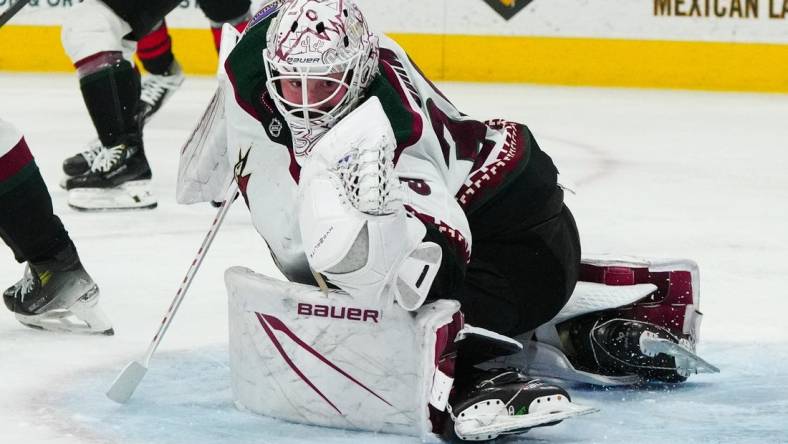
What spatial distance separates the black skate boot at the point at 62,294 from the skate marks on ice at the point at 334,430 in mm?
212

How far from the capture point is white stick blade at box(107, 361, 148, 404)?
2.00 metres

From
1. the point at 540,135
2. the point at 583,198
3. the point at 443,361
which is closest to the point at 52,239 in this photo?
the point at 443,361

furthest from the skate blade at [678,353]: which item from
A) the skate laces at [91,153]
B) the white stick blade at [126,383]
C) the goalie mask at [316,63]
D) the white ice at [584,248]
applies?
the skate laces at [91,153]

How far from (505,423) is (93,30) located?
6.74 ft

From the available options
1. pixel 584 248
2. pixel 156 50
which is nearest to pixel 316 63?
pixel 584 248

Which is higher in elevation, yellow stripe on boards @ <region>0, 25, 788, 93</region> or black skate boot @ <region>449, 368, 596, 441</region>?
black skate boot @ <region>449, 368, 596, 441</region>

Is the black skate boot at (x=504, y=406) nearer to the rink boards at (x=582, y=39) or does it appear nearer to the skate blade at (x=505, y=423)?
the skate blade at (x=505, y=423)

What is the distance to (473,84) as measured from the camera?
615cm

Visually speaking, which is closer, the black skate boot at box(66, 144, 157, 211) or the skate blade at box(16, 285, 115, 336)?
the skate blade at box(16, 285, 115, 336)

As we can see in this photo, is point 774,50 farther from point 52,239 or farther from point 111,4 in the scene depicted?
point 52,239

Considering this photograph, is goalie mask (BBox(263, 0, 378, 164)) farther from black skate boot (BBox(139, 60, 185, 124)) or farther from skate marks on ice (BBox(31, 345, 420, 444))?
black skate boot (BBox(139, 60, 185, 124))

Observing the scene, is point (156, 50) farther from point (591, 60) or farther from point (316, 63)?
point (316, 63)

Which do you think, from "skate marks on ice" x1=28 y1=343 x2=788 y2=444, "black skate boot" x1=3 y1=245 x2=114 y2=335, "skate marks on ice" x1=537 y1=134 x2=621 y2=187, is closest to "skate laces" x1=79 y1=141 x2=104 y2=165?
"skate marks on ice" x1=537 y1=134 x2=621 y2=187

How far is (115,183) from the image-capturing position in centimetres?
366
